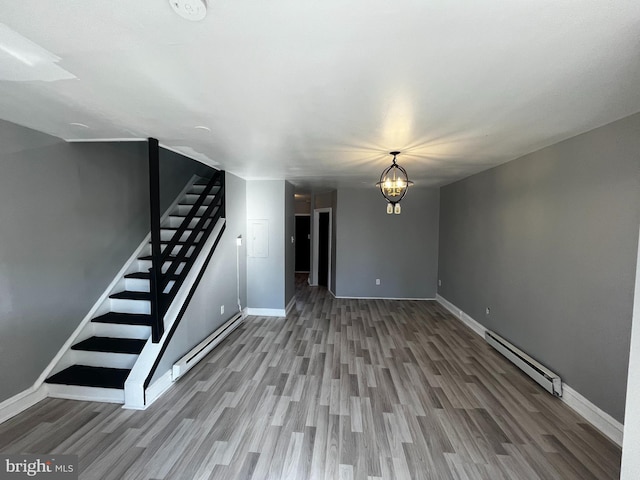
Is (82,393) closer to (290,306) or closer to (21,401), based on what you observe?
(21,401)

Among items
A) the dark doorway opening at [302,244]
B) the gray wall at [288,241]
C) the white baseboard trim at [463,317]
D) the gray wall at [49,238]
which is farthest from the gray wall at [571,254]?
the dark doorway opening at [302,244]

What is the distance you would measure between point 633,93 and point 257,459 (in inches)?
136

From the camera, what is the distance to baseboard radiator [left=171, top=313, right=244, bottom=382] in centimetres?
286

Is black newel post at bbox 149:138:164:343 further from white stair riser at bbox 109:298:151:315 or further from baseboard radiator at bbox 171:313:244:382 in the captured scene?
white stair riser at bbox 109:298:151:315

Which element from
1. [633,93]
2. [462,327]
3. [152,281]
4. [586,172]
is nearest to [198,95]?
[152,281]

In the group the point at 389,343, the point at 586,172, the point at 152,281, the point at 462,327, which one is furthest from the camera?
the point at 462,327

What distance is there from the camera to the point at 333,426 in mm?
2221

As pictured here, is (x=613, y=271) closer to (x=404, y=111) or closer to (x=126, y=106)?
(x=404, y=111)

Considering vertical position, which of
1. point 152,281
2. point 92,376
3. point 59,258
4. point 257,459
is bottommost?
point 257,459

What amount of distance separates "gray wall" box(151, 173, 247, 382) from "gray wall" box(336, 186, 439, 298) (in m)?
2.29

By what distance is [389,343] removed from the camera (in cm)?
385

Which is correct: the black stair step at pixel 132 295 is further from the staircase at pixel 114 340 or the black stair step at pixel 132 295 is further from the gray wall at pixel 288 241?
the gray wall at pixel 288 241

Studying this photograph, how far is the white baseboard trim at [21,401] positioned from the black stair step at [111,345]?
403 millimetres

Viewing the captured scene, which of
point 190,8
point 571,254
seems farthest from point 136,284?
point 571,254
